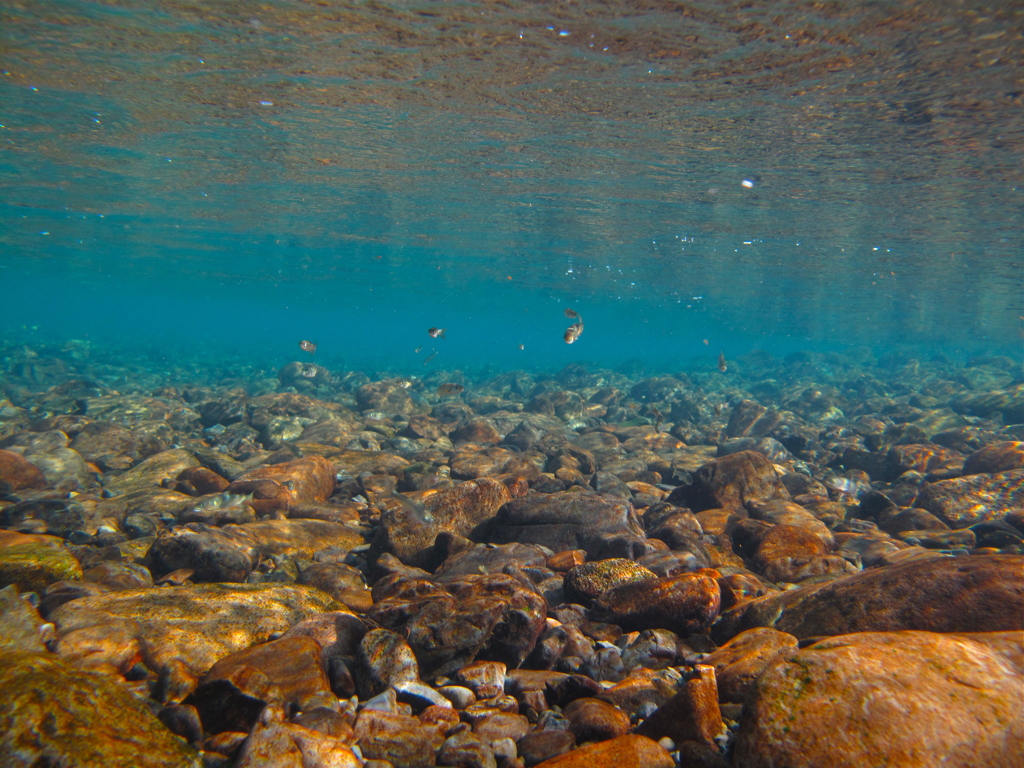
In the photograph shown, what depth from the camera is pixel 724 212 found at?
2409cm

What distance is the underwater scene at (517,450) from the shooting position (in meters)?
2.88

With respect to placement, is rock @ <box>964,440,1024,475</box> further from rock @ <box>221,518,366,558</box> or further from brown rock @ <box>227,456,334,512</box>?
brown rock @ <box>227,456,334,512</box>

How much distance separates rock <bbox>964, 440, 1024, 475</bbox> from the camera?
10.3m

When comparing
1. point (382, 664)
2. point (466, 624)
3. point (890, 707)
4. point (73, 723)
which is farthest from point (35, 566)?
point (890, 707)

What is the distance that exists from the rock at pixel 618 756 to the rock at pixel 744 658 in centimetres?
86

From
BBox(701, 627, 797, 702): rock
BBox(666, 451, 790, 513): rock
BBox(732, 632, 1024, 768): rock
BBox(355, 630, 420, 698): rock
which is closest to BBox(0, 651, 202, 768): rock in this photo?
BBox(355, 630, 420, 698): rock

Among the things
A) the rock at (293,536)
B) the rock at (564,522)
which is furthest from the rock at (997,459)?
the rock at (293,536)

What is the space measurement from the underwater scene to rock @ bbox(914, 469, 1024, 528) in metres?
0.06

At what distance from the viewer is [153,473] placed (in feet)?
31.1

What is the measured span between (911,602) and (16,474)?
39.8 ft

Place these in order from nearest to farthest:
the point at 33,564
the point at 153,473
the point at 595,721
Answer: the point at 595,721 → the point at 33,564 → the point at 153,473

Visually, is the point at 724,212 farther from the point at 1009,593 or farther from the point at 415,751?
the point at 415,751

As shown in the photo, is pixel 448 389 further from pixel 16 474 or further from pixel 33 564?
pixel 33 564

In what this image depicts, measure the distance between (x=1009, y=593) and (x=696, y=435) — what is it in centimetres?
1297
